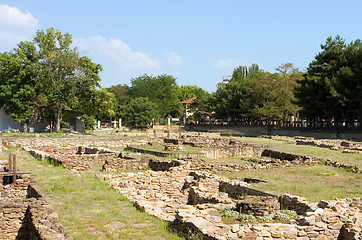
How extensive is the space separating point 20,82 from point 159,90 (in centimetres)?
4621

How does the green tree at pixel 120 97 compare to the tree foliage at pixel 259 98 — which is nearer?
the tree foliage at pixel 259 98

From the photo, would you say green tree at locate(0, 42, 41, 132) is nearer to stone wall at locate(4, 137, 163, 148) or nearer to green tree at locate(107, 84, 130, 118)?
stone wall at locate(4, 137, 163, 148)

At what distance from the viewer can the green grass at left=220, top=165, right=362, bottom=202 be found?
433 inches

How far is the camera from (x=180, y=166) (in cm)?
1647

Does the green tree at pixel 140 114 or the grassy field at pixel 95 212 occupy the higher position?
the green tree at pixel 140 114

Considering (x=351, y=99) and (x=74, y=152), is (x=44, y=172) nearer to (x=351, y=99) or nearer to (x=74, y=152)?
(x=74, y=152)

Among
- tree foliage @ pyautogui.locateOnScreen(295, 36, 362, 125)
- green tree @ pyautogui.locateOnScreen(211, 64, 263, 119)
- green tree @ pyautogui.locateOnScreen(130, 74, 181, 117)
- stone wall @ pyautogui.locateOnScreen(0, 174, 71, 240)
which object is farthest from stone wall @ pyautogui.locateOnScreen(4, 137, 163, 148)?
Result: green tree @ pyautogui.locateOnScreen(130, 74, 181, 117)

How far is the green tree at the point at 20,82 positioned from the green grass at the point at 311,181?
1254 inches

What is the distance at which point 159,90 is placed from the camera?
8731 centimetres

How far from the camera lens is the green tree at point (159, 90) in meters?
85.6

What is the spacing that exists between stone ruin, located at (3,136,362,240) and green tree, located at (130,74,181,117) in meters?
67.6

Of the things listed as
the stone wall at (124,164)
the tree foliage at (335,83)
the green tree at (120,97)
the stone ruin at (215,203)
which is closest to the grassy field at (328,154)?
the stone ruin at (215,203)

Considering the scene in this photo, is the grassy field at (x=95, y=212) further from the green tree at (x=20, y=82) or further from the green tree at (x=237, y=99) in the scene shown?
the green tree at (x=237, y=99)

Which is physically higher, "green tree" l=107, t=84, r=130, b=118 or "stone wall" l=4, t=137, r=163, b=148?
"green tree" l=107, t=84, r=130, b=118
